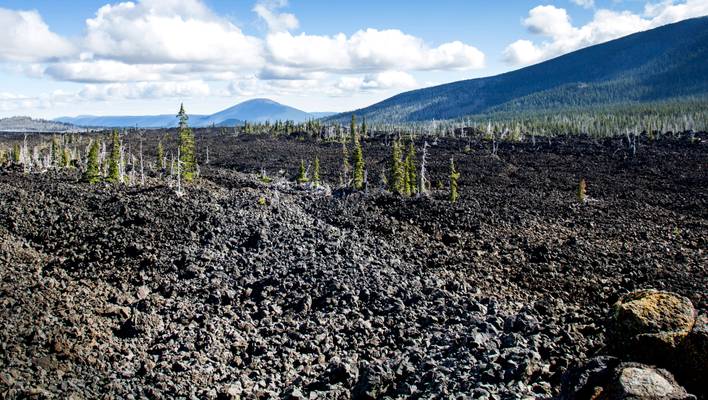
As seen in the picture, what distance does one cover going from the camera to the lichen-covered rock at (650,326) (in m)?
12.2

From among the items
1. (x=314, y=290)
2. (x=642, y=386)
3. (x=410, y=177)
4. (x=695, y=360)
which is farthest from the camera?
(x=410, y=177)

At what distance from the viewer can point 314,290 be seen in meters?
23.3

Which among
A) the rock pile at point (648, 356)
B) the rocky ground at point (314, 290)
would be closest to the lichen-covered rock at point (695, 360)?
the rock pile at point (648, 356)

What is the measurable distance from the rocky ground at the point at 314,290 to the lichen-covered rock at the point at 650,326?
236 centimetres

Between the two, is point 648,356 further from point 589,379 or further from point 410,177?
point 410,177

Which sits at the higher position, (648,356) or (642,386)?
(642,386)

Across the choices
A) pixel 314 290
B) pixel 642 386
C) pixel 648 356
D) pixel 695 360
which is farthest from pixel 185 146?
pixel 642 386

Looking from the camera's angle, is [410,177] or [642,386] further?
[410,177]

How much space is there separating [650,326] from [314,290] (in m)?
13.8

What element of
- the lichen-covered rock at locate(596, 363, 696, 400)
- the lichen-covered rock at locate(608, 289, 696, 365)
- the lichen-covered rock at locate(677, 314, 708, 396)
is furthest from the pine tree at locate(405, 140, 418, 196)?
the lichen-covered rock at locate(596, 363, 696, 400)

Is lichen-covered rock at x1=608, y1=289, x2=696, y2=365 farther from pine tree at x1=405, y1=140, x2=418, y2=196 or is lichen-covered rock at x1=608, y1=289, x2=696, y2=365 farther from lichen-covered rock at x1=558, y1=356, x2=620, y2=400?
pine tree at x1=405, y1=140, x2=418, y2=196

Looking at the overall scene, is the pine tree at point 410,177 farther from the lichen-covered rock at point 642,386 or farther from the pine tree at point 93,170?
the lichen-covered rock at point 642,386

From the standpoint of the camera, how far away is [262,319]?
21.2m

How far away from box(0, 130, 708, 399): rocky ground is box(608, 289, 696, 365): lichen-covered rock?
7.74 feet
